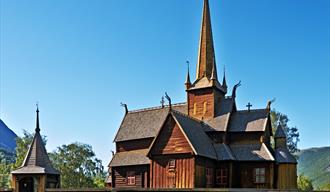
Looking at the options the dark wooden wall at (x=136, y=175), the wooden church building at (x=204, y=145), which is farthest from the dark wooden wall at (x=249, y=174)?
the dark wooden wall at (x=136, y=175)

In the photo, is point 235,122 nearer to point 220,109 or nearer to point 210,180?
point 220,109

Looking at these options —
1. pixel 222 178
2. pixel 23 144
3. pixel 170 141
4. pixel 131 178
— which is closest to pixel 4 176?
pixel 23 144

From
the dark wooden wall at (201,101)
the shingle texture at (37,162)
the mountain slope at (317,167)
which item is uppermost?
the dark wooden wall at (201,101)

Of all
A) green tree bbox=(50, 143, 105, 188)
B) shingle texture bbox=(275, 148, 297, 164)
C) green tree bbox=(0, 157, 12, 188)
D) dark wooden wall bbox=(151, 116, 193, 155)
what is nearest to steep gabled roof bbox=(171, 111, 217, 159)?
dark wooden wall bbox=(151, 116, 193, 155)

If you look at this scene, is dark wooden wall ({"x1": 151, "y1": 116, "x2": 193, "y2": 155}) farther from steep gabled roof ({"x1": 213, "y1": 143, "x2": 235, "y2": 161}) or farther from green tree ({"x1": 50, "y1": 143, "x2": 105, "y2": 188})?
green tree ({"x1": 50, "y1": 143, "x2": 105, "y2": 188})

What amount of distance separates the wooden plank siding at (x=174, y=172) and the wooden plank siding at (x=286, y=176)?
7.88m

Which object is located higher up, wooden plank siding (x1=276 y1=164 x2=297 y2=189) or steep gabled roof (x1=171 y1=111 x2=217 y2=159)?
steep gabled roof (x1=171 y1=111 x2=217 y2=159)

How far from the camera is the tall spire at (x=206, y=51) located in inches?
1655

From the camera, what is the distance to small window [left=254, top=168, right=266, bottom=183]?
1367 inches

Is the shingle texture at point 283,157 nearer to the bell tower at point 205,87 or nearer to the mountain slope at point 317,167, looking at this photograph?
the bell tower at point 205,87

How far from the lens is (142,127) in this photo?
41562mm

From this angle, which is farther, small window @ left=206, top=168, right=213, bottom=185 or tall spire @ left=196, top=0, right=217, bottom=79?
tall spire @ left=196, top=0, right=217, bottom=79

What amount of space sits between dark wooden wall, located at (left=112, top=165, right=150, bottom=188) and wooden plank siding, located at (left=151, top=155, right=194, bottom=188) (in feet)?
10.8

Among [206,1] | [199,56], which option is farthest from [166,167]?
[206,1]
